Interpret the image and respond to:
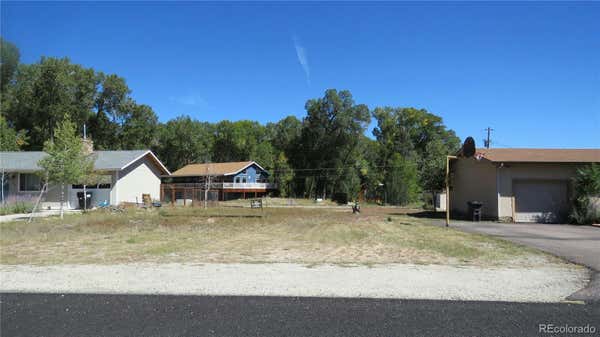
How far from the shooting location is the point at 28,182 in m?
27.2

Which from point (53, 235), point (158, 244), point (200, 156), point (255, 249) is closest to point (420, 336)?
point (255, 249)

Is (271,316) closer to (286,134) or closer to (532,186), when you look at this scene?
(532,186)

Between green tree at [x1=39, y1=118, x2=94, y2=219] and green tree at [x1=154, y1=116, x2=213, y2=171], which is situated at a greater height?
green tree at [x1=154, y1=116, x2=213, y2=171]

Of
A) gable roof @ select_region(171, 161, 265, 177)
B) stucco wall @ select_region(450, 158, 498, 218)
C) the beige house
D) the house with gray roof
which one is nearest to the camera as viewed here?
the beige house

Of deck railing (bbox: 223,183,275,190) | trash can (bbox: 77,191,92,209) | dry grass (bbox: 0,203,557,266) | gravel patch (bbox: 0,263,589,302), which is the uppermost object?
deck railing (bbox: 223,183,275,190)

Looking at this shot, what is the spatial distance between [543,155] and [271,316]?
2093 centimetres

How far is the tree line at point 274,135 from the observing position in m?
44.8

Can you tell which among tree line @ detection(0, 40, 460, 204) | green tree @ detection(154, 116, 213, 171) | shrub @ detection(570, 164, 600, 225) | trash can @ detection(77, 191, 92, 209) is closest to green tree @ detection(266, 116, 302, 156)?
tree line @ detection(0, 40, 460, 204)

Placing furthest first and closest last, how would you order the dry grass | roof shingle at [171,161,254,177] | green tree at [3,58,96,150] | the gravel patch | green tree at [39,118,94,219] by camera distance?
roof shingle at [171,161,254,177] → green tree at [3,58,96,150] → green tree at [39,118,94,219] → the dry grass → the gravel patch

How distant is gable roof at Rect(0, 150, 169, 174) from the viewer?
26.8 m

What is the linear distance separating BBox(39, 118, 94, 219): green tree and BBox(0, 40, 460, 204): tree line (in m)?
18.3

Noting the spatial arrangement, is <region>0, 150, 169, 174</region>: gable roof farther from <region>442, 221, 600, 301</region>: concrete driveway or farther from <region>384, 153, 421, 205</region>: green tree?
<region>384, 153, 421, 205</region>: green tree

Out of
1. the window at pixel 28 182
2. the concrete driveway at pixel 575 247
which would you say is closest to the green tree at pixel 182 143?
the window at pixel 28 182

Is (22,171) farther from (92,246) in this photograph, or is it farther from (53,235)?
(92,246)
